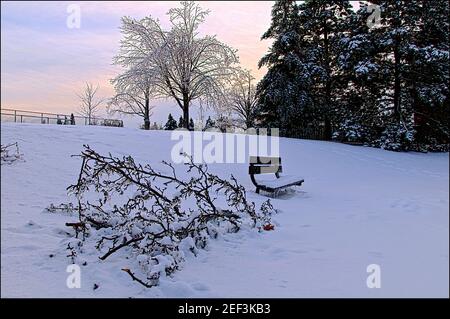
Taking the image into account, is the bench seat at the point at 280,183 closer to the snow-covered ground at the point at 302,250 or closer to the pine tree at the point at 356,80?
the snow-covered ground at the point at 302,250

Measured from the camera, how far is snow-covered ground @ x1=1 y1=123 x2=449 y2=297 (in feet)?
9.61

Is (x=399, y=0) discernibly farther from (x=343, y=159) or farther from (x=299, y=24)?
(x=299, y=24)

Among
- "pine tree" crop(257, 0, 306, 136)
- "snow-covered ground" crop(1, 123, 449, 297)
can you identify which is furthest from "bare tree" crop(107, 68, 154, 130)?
"snow-covered ground" crop(1, 123, 449, 297)

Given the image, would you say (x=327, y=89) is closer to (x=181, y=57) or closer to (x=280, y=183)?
(x=181, y=57)

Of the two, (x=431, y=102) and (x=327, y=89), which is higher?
(x=327, y=89)

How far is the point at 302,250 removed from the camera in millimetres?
4449

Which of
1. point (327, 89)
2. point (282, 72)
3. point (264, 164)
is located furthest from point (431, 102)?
point (327, 89)

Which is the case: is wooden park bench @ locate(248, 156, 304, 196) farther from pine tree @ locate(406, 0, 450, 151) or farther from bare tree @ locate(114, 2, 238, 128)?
bare tree @ locate(114, 2, 238, 128)

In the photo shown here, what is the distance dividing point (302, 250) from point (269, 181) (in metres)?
4.74

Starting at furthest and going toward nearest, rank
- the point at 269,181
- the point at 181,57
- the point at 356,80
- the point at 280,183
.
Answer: the point at 181,57 → the point at 356,80 → the point at 269,181 → the point at 280,183

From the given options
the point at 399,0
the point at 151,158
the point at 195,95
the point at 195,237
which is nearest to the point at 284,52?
the point at 195,95

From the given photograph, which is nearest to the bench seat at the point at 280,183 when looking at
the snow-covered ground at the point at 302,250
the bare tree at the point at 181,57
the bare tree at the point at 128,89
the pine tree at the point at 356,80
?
the snow-covered ground at the point at 302,250

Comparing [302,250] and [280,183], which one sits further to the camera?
[280,183]

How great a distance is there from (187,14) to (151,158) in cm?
1943
